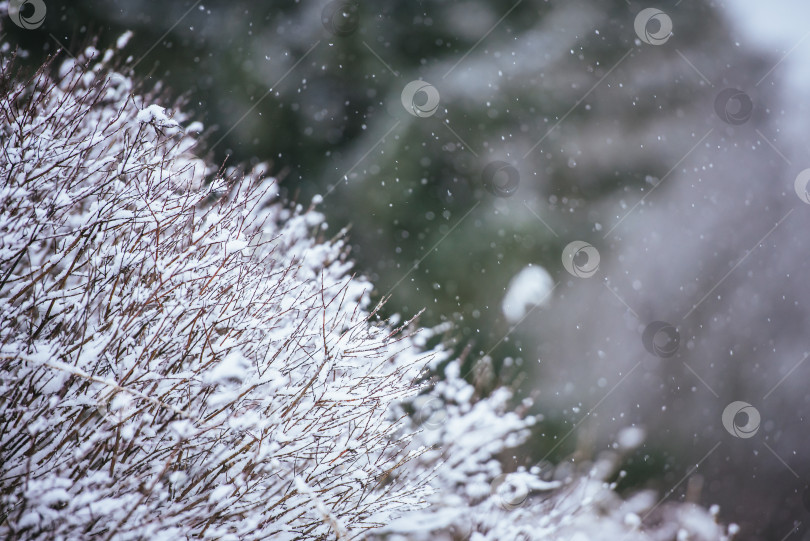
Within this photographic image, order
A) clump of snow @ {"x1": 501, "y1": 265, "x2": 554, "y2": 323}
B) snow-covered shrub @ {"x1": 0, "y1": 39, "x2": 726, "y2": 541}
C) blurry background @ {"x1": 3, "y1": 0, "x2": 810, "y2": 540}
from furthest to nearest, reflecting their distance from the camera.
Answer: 1. clump of snow @ {"x1": 501, "y1": 265, "x2": 554, "y2": 323}
2. blurry background @ {"x1": 3, "y1": 0, "x2": 810, "y2": 540}
3. snow-covered shrub @ {"x1": 0, "y1": 39, "x2": 726, "y2": 541}

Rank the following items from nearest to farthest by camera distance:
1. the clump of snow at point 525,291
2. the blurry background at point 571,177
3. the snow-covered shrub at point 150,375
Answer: the snow-covered shrub at point 150,375 < the blurry background at point 571,177 < the clump of snow at point 525,291

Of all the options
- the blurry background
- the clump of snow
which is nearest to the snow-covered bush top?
the blurry background

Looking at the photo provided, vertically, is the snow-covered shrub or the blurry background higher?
the blurry background

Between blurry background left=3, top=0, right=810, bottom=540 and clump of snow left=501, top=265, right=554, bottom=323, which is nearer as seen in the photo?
blurry background left=3, top=0, right=810, bottom=540

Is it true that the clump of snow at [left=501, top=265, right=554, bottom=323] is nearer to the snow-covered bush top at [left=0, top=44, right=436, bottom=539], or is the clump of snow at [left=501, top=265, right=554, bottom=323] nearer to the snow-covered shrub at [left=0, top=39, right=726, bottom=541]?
the snow-covered shrub at [left=0, top=39, right=726, bottom=541]

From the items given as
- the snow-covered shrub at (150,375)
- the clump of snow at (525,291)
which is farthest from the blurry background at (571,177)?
the snow-covered shrub at (150,375)

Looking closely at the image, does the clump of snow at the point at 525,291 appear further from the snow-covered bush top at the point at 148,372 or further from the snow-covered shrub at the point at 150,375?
the snow-covered bush top at the point at 148,372
